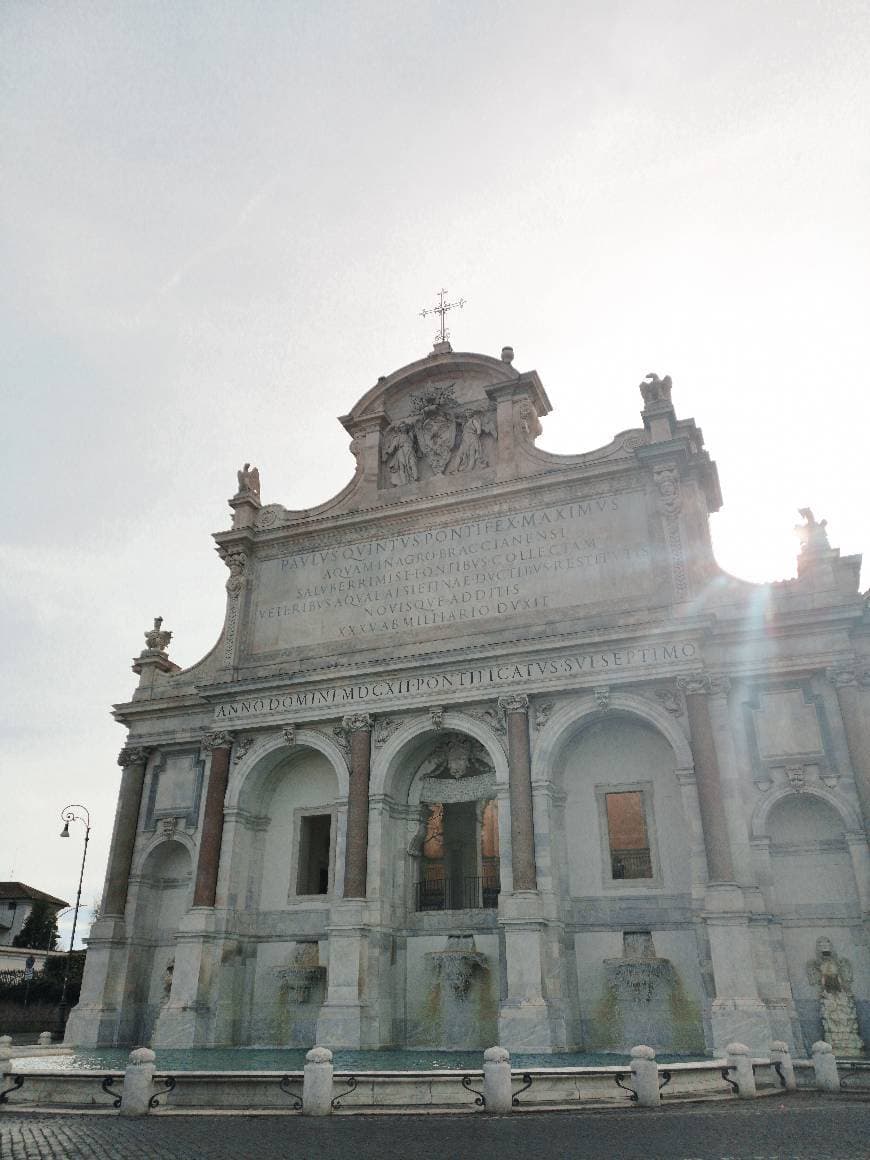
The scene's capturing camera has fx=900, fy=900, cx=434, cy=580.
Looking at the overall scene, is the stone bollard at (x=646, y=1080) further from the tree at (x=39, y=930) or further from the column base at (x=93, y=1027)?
the tree at (x=39, y=930)

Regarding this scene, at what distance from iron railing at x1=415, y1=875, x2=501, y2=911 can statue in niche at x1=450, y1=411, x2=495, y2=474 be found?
12.4m

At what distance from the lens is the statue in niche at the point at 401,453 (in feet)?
96.2

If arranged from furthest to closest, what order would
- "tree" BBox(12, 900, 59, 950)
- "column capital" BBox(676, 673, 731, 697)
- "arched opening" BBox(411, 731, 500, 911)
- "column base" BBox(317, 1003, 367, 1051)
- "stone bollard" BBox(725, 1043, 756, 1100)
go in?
"tree" BBox(12, 900, 59, 950), "arched opening" BBox(411, 731, 500, 911), "column capital" BBox(676, 673, 731, 697), "column base" BBox(317, 1003, 367, 1051), "stone bollard" BBox(725, 1043, 756, 1100)

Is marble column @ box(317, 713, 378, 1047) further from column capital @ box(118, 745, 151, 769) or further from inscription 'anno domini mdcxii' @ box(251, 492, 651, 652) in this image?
column capital @ box(118, 745, 151, 769)

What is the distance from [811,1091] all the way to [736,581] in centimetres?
1233

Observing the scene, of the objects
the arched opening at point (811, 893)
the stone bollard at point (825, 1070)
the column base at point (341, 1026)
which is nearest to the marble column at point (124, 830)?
the column base at point (341, 1026)

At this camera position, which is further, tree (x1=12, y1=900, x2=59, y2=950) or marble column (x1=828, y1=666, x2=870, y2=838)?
tree (x1=12, y1=900, x2=59, y2=950)

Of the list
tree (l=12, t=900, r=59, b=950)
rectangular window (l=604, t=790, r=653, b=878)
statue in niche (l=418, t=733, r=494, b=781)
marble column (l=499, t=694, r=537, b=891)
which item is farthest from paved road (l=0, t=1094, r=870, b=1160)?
tree (l=12, t=900, r=59, b=950)

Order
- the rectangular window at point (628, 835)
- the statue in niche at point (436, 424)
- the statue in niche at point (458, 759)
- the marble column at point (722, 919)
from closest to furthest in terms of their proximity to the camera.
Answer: the marble column at point (722, 919) < the rectangular window at point (628, 835) < the statue in niche at point (458, 759) < the statue in niche at point (436, 424)

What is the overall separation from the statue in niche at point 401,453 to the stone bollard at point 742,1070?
18.9 meters

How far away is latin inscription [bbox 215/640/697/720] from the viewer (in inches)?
912

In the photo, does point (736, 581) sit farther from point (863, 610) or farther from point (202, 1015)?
point (202, 1015)

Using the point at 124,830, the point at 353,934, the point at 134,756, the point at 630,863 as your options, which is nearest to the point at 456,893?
the point at 353,934

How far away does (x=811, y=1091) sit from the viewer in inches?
597
